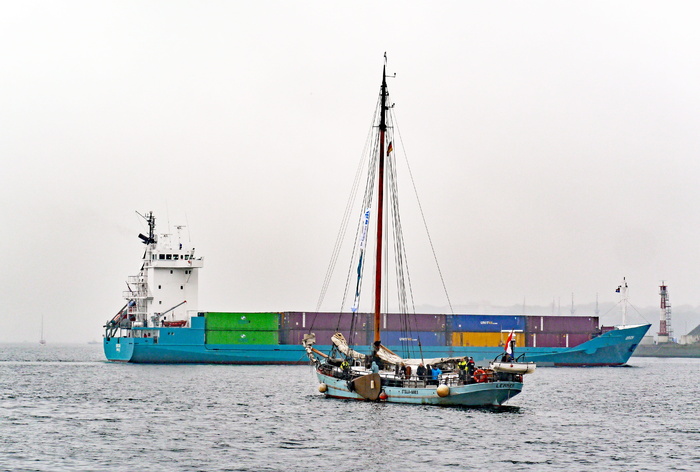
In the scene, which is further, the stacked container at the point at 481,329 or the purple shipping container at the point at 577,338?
the purple shipping container at the point at 577,338

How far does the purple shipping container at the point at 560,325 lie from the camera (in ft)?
312

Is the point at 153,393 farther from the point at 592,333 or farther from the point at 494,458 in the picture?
the point at 592,333

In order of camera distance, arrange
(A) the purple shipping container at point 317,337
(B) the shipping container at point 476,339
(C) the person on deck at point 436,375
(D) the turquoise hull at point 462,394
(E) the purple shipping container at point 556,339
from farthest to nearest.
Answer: (E) the purple shipping container at point 556,339, (B) the shipping container at point 476,339, (A) the purple shipping container at point 317,337, (C) the person on deck at point 436,375, (D) the turquoise hull at point 462,394

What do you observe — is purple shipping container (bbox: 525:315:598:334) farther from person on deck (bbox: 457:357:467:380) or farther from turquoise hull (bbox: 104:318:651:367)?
person on deck (bbox: 457:357:467:380)

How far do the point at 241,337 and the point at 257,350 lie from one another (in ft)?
6.66

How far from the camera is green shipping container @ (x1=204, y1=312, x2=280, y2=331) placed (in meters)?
86.3

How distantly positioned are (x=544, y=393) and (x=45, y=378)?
128 ft

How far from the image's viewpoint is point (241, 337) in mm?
86938

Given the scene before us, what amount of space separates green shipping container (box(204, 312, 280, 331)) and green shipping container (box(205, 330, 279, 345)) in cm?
31

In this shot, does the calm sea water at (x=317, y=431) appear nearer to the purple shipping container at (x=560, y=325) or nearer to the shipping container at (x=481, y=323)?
the shipping container at (x=481, y=323)

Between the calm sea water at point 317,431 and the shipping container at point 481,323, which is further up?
the shipping container at point 481,323

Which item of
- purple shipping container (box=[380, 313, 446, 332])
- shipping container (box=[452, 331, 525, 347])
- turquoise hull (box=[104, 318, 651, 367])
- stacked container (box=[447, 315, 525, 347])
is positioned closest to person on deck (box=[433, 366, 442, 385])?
turquoise hull (box=[104, 318, 651, 367])

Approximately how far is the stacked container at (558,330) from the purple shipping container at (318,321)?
17.6m

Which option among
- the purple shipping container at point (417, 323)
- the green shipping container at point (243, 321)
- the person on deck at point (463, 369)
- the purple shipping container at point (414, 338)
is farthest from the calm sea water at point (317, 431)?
the purple shipping container at point (417, 323)
